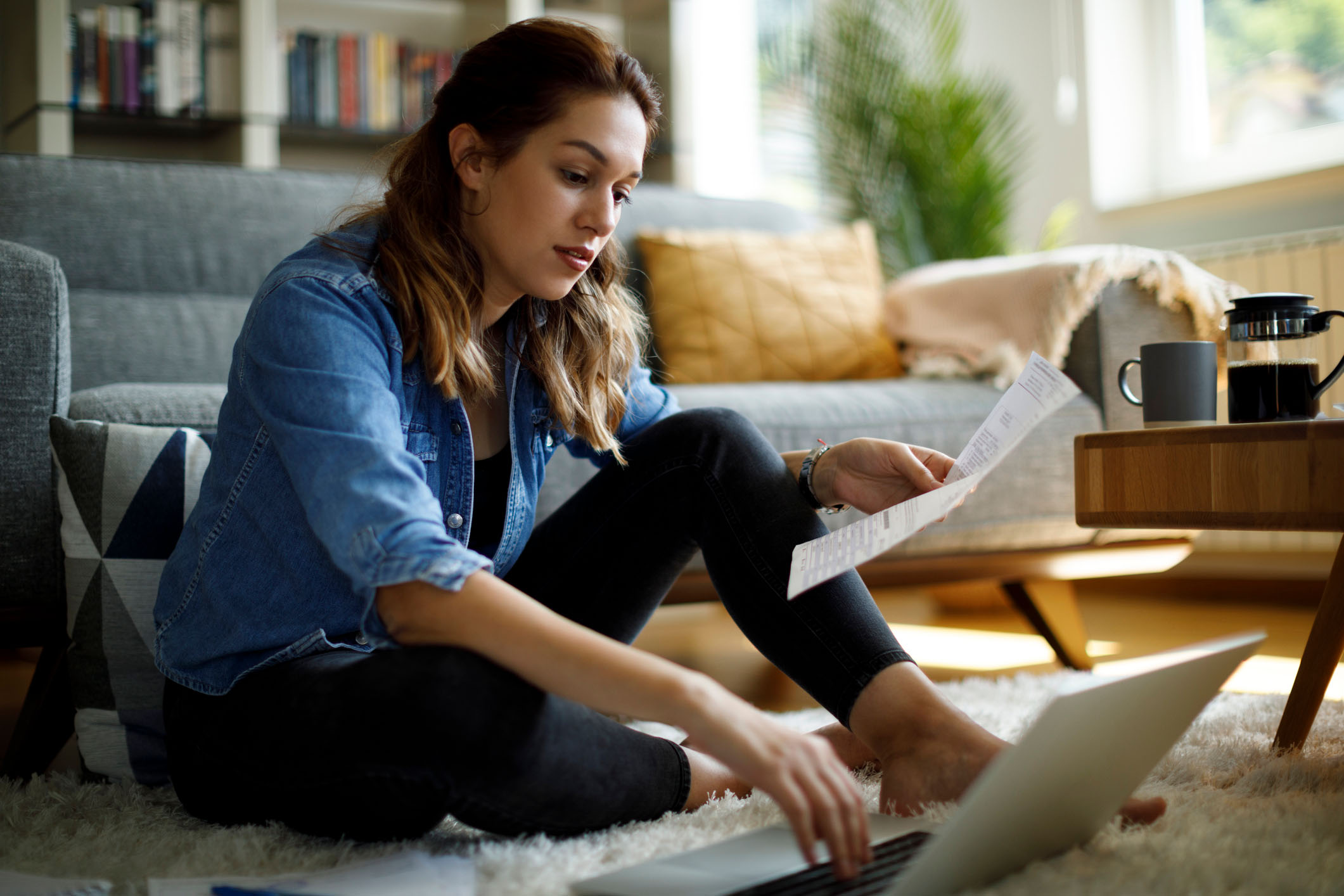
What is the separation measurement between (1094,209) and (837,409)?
1668 millimetres

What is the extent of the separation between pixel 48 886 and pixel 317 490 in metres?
0.32

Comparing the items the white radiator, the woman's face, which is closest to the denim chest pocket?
the woman's face

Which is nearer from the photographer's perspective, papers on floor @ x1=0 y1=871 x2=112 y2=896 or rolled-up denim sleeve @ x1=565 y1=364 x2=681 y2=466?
papers on floor @ x1=0 y1=871 x2=112 y2=896

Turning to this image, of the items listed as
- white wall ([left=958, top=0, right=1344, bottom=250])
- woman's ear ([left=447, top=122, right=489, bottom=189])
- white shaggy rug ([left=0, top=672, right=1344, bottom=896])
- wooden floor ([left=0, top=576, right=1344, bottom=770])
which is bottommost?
wooden floor ([left=0, top=576, right=1344, bottom=770])

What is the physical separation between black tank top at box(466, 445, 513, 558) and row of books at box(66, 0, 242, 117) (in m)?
2.17

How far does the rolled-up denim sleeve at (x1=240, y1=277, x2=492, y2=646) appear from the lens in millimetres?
668

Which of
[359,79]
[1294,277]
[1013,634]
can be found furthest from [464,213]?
[359,79]

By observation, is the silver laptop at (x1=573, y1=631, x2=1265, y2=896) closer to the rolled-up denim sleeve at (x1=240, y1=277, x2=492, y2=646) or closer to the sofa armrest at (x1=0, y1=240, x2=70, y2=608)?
the rolled-up denim sleeve at (x1=240, y1=277, x2=492, y2=646)

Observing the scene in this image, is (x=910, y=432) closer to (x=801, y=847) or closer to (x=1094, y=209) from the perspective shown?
(x=801, y=847)

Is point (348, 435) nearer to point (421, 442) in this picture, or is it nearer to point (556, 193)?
point (421, 442)

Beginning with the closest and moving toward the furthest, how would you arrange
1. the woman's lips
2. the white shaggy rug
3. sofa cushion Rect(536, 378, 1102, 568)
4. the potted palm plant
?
the white shaggy rug, the woman's lips, sofa cushion Rect(536, 378, 1102, 568), the potted palm plant

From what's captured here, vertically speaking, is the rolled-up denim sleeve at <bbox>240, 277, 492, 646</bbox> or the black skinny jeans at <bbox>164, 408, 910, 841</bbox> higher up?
the rolled-up denim sleeve at <bbox>240, 277, 492, 646</bbox>

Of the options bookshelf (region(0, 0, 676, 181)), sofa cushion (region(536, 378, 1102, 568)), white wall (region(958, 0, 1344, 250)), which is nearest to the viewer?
sofa cushion (region(536, 378, 1102, 568))

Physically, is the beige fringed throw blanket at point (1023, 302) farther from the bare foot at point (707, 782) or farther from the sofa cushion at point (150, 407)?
the sofa cushion at point (150, 407)
